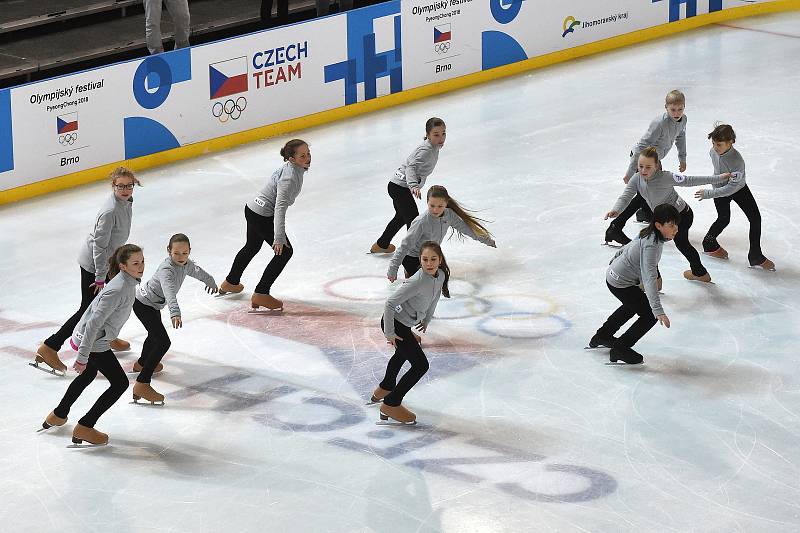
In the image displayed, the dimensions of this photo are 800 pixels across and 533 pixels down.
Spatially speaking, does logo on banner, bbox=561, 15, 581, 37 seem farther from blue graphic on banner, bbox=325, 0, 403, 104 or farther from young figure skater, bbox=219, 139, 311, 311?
young figure skater, bbox=219, 139, 311, 311

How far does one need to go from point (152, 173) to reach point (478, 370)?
6.62m

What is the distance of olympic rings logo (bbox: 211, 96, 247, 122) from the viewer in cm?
1616

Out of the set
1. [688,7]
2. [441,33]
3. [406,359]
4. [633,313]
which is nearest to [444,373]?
[406,359]

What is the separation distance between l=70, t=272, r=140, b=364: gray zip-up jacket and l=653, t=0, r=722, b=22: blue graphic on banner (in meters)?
13.7

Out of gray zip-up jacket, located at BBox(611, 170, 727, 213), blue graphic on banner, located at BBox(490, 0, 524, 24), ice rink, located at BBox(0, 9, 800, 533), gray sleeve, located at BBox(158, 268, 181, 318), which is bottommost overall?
ice rink, located at BBox(0, 9, 800, 533)

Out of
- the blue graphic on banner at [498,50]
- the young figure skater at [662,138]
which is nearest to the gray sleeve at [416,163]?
the young figure skater at [662,138]

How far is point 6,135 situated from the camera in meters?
14.4

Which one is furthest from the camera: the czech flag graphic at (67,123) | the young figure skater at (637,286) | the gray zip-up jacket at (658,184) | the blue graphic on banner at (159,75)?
the blue graphic on banner at (159,75)

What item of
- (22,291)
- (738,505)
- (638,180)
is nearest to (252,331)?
(22,291)

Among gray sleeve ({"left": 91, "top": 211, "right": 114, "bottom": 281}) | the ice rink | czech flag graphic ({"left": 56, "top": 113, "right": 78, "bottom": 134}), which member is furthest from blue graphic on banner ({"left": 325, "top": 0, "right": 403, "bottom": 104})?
gray sleeve ({"left": 91, "top": 211, "right": 114, "bottom": 281})

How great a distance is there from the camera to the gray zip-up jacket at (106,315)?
880 cm

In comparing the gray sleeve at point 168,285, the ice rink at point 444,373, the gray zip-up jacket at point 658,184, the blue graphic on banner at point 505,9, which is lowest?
the ice rink at point 444,373

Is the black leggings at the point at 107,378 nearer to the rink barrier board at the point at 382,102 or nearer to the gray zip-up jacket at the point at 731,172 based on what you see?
the gray zip-up jacket at the point at 731,172

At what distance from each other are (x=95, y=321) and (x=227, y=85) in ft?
25.6
